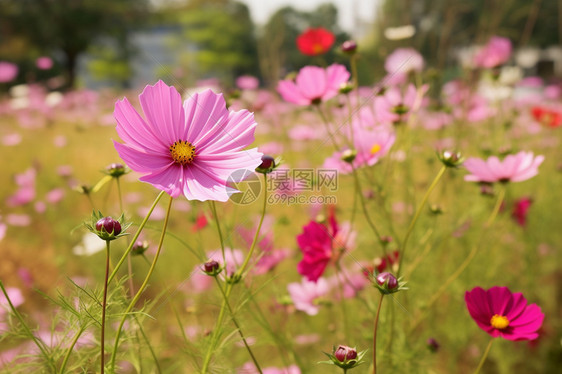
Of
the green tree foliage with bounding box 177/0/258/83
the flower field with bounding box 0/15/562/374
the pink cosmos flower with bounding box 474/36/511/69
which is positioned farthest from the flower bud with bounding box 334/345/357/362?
the green tree foliage with bounding box 177/0/258/83

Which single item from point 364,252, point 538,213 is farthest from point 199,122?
point 538,213

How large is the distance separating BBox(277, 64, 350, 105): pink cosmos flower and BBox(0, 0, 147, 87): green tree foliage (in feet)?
31.6

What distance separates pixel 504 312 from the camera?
0.47 meters

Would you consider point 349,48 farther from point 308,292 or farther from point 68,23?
point 68,23

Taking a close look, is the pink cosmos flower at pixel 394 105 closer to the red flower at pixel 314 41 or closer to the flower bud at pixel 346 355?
the red flower at pixel 314 41

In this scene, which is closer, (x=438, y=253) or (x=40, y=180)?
(x=438, y=253)

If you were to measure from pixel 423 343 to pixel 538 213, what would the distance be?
2.28ft

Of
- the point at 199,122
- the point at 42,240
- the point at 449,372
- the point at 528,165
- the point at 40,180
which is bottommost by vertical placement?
the point at 449,372

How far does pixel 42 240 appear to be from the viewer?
1.62 metres

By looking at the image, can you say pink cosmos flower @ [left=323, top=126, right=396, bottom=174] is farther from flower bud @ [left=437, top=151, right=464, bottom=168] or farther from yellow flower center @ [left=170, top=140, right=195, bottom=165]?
yellow flower center @ [left=170, top=140, right=195, bottom=165]

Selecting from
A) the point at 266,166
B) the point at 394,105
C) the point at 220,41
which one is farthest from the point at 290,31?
the point at 220,41

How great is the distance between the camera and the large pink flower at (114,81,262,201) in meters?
0.39

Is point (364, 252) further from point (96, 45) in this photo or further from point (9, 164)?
point (96, 45)

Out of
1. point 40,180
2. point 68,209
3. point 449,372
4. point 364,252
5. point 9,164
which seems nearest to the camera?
point 449,372
